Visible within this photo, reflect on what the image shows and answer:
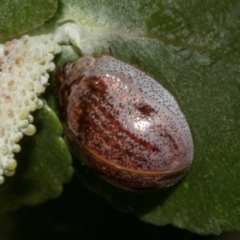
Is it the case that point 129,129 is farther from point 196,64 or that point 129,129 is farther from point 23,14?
point 23,14

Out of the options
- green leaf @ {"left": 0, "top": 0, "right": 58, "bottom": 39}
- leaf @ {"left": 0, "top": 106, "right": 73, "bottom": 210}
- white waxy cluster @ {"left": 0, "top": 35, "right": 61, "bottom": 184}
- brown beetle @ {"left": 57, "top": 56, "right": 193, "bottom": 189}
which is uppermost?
green leaf @ {"left": 0, "top": 0, "right": 58, "bottom": 39}

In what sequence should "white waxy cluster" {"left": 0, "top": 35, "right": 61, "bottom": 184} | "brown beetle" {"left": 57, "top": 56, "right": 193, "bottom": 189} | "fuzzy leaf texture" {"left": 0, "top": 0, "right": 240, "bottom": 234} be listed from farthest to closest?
"fuzzy leaf texture" {"left": 0, "top": 0, "right": 240, "bottom": 234} → "brown beetle" {"left": 57, "top": 56, "right": 193, "bottom": 189} → "white waxy cluster" {"left": 0, "top": 35, "right": 61, "bottom": 184}

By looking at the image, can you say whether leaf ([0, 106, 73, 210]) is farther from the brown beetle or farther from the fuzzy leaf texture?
the fuzzy leaf texture

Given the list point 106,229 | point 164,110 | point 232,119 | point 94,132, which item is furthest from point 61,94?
point 106,229

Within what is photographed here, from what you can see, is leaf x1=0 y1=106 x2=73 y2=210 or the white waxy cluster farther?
leaf x1=0 y1=106 x2=73 y2=210

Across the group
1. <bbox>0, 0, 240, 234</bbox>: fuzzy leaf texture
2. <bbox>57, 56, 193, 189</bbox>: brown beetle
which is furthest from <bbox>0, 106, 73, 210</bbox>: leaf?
<bbox>0, 0, 240, 234</bbox>: fuzzy leaf texture

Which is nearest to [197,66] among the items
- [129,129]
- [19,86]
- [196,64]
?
[196,64]
